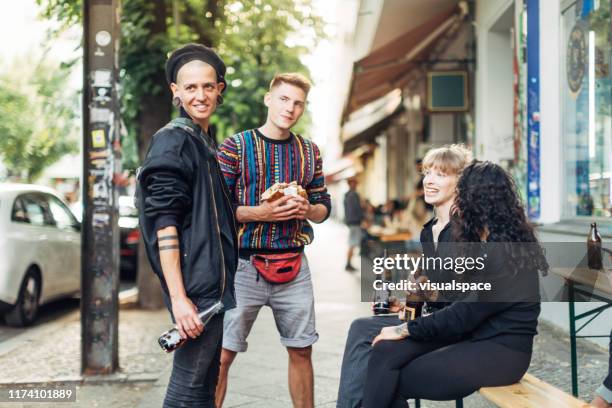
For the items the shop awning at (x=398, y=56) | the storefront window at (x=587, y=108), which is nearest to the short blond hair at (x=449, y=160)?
the storefront window at (x=587, y=108)

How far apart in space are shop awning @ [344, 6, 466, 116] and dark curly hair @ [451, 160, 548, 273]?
8045 millimetres

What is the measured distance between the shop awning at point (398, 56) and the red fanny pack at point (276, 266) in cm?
769

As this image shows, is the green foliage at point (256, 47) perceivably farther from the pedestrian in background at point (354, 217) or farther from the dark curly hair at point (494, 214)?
the dark curly hair at point (494, 214)

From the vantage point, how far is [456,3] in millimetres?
10719

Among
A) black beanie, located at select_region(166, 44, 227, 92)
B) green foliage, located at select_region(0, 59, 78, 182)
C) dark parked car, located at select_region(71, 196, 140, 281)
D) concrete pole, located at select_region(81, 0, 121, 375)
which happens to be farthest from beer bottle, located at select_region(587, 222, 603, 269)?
dark parked car, located at select_region(71, 196, 140, 281)

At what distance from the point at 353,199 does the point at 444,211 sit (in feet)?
34.5

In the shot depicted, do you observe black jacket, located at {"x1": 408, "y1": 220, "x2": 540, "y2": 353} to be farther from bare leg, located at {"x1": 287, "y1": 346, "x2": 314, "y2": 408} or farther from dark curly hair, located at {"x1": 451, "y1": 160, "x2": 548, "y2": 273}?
bare leg, located at {"x1": 287, "y1": 346, "x2": 314, "y2": 408}

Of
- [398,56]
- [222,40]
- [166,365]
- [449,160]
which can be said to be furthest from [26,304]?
[398,56]

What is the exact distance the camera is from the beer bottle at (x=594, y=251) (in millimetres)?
4203

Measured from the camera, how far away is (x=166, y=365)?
19.9 ft

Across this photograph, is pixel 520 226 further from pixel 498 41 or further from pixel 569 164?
pixel 498 41

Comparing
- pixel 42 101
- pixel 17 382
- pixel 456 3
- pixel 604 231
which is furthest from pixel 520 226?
pixel 42 101

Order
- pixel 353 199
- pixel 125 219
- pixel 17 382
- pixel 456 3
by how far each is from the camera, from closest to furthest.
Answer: pixel 17 382 → pixel 456 3 → pixel 125 219 → pixel 353 199

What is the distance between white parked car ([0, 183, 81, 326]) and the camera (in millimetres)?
7938
